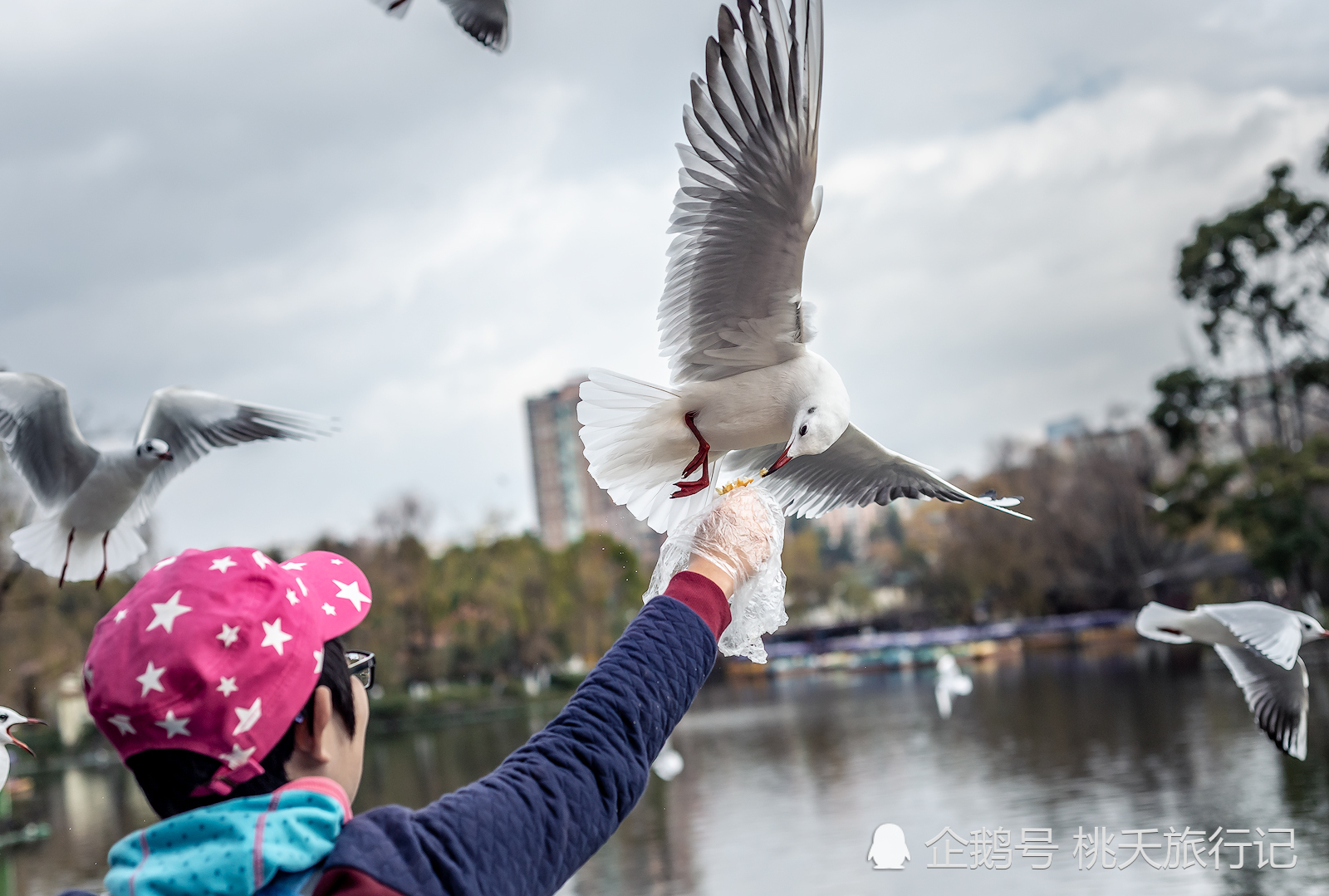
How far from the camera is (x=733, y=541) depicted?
1130mm

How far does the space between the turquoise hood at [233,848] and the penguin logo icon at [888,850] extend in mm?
8442

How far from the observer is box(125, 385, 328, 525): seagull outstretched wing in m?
3.45

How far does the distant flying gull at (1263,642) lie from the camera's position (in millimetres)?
4074

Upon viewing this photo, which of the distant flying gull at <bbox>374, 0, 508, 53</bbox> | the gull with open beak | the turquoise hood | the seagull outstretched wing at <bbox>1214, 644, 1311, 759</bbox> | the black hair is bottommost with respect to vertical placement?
the seagull outstretched wing at <bbox>1214, 644, 1311, 759</bbox>

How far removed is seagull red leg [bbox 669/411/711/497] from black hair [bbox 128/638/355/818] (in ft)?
3.58

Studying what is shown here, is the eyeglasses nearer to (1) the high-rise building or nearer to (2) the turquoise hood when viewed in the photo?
(2) the turquoise hood

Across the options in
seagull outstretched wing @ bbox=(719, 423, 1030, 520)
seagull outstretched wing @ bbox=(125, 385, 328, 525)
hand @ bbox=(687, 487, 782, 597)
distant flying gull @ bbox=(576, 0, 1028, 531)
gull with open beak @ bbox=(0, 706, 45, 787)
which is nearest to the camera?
hand @ bbox=(687, 487, 782, 597)

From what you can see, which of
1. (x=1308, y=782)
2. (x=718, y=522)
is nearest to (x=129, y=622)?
(x=718, y=522)

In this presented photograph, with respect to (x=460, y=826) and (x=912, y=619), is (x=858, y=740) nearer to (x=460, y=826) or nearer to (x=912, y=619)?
(x=460, y=826)

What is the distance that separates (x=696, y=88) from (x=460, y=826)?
1.19 meters

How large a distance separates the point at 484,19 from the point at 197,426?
148cm

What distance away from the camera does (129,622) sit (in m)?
0.79

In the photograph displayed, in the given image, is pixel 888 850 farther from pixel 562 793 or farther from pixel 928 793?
pixel 562 793

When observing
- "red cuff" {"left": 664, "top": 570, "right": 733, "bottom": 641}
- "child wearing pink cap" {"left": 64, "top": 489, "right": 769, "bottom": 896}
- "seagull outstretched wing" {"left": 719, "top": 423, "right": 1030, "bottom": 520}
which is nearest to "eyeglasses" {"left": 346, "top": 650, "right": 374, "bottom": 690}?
"child wearing pink cap" {"left": 64, "top": 489, "right": 769, "bottom": 896}
